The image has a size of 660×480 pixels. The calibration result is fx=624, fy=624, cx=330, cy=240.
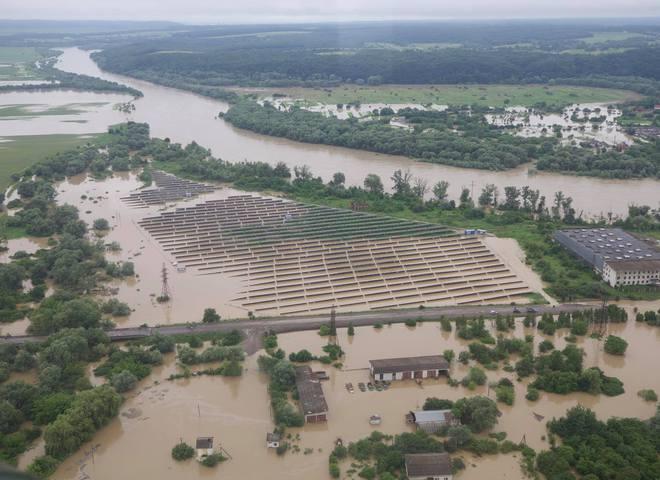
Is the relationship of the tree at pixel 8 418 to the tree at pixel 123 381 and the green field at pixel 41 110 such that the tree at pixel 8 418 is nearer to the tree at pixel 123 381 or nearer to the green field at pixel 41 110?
the tree at pixel 123 381

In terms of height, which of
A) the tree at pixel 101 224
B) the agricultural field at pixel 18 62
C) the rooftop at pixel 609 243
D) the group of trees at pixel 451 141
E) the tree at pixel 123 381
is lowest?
the tree at pixel 123 381

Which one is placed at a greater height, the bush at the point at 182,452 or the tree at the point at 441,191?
the tree at the point at 441,191

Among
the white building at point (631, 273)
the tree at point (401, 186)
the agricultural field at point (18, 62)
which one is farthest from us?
the agricultural field at point (18, 62)

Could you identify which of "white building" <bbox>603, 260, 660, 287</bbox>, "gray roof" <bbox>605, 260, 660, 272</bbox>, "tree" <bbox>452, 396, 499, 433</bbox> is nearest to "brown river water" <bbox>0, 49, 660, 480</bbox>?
"tree" <bbox>452, 396, 499, 433</bbox>

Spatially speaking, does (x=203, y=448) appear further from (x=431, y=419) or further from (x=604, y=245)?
(x=604, y=245)

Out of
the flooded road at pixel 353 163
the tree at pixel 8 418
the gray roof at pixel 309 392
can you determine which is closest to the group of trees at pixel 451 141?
the flooded road at pixel 353 163

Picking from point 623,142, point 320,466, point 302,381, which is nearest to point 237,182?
point 302,381

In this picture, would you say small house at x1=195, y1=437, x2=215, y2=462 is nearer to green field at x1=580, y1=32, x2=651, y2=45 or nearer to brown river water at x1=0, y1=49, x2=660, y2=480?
brown river water at x1=0, y1=49, x2=660, y2=480

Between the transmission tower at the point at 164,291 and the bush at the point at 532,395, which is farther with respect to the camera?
the transmission tower at the point at 164,291

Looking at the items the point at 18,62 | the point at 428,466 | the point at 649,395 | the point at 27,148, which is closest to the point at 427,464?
the point at 428,466
